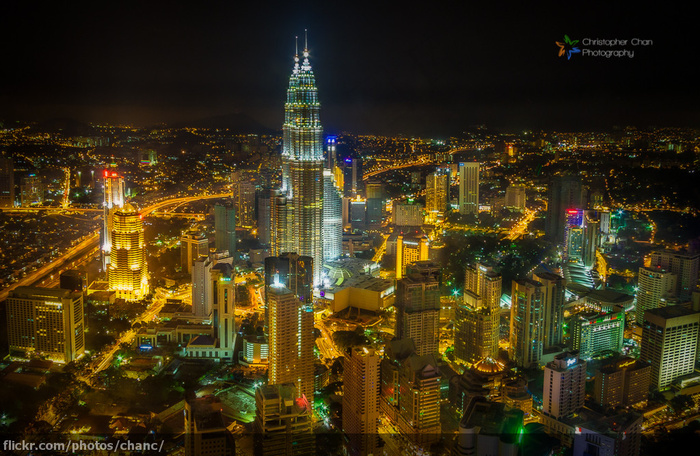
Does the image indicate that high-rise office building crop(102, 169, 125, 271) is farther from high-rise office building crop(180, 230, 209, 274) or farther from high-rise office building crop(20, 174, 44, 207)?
high-rise office building crop(20, 174, 44, 207)

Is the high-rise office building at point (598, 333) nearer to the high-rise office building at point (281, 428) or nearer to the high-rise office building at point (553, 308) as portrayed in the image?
the high-rise office building at point (553, 308)

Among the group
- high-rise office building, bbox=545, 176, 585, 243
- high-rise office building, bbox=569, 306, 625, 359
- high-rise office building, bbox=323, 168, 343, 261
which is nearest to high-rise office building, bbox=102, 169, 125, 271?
high-rise office building, bbox=323, 168, 343, 261

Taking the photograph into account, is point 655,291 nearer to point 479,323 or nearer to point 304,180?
point 479,323

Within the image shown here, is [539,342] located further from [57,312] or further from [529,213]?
[57,312]

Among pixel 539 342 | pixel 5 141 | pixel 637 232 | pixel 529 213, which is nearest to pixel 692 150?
pixel 637 232

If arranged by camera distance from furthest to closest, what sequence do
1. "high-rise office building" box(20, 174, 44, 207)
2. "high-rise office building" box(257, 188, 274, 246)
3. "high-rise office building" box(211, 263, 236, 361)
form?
"high-rise office building" box(257, 188, 274, 246) < "high-rise office building" box(211, 263, 236, 361) < "high-rise office building" box(20, 174, 44, 207)

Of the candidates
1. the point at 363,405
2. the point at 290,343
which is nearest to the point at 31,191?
the point at 290,343
